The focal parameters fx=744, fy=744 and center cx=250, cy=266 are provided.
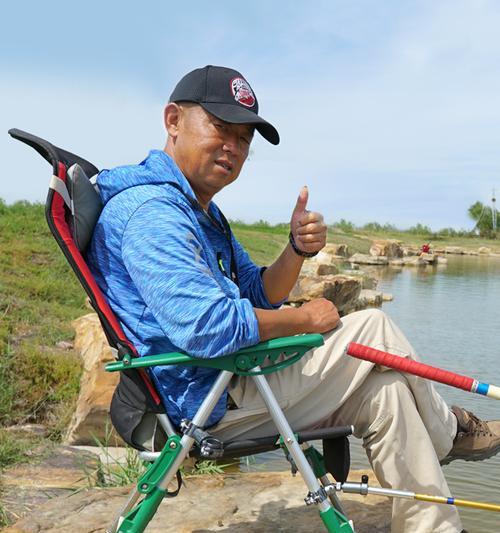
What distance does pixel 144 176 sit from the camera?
257 cm

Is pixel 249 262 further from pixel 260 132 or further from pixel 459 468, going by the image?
pixel 459 468

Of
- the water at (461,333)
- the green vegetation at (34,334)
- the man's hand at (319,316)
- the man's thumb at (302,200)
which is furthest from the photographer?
the green vegetation at (34,334)

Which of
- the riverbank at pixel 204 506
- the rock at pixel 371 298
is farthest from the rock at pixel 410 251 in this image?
the riverbank at pixel 204 506

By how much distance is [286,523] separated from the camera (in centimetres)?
316

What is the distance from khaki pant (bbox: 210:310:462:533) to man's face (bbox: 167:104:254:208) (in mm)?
712

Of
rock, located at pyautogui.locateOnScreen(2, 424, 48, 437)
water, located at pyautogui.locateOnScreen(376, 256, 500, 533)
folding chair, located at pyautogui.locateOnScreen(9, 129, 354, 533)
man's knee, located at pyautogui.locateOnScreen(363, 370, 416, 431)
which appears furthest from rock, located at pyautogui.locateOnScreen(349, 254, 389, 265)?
folding chair, located at pyautogui.locateOnScreen(9, 129, 354, 533)

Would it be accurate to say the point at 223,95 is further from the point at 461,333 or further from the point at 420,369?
the point at 461,333

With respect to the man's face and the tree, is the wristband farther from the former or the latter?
the tree

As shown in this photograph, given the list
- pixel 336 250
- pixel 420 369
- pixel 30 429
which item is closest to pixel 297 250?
pixel 420 369

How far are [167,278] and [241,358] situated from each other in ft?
1.12

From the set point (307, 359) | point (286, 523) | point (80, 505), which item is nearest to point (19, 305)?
point (80, 505)

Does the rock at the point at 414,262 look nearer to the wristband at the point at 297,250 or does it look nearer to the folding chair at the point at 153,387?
the wristband at the point at 297,250

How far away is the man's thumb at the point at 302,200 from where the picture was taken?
298cm

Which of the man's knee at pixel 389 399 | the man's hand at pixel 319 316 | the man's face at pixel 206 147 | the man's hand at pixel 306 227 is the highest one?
the man's face at pixel 206 147
